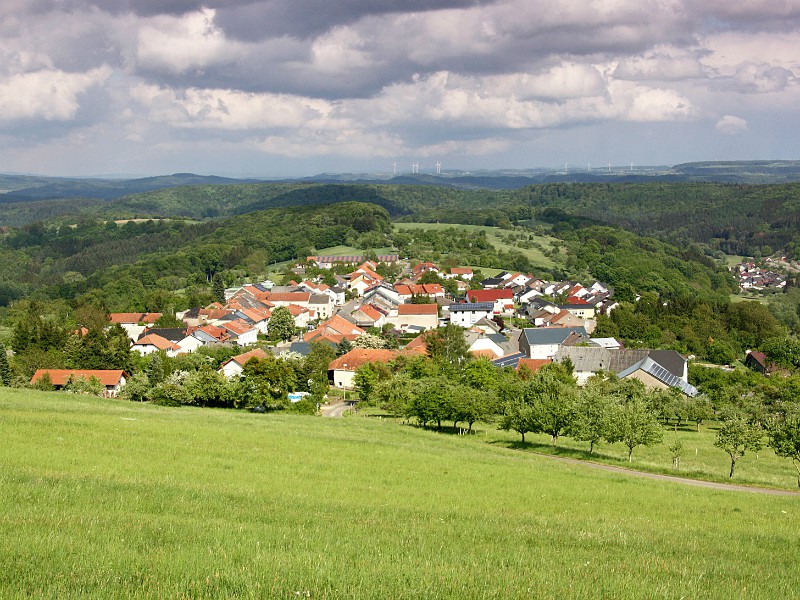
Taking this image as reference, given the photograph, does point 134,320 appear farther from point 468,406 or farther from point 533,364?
point 468,406

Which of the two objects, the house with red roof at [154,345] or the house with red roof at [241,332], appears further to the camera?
the house with red roof at [241,332]

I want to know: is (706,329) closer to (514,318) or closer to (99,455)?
(514,318)

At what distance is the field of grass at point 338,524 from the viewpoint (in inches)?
Answer: 293

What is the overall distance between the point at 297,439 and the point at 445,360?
3473 cm

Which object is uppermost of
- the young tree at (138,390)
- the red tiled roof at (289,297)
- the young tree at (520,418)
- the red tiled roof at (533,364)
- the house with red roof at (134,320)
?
the young tree at (520,418)

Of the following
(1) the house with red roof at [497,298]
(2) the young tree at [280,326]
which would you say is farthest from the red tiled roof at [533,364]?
(1) the house with red roof at [497,298]

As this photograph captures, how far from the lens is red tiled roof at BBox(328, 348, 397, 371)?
203 ft

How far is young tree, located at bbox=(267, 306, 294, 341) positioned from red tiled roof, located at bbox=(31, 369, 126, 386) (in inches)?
1048

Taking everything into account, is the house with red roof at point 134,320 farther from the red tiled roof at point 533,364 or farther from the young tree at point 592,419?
the young tree at point 592,419

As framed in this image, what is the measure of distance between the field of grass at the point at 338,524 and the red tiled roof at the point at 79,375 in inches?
1111

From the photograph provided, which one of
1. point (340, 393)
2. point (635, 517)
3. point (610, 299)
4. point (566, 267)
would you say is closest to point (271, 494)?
point (635, 517)

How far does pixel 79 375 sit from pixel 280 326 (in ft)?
105

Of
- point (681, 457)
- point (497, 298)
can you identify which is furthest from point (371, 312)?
point (681, 457)

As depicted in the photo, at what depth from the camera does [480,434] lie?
39.8 m
